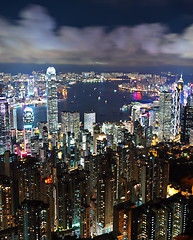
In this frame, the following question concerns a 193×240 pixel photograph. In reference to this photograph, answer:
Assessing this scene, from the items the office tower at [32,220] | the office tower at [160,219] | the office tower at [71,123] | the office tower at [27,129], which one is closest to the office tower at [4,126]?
the office tower at [27,129]

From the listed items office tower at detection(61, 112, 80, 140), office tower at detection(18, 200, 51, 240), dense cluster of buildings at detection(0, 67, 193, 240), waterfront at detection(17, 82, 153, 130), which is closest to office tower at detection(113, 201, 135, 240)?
dense cluster of buildings at detection(0, 67, 193, 240)

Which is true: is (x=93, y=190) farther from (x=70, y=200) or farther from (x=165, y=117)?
(x=165, y=117)

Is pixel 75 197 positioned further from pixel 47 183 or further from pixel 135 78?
pixel 135 78

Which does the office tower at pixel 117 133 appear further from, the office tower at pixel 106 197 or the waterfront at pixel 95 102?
the office tower at pixel 106 197

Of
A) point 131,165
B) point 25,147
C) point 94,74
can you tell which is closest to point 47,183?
point 131,165

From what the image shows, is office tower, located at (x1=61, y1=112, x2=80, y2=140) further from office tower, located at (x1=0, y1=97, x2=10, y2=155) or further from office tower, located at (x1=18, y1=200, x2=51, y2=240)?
office tower, located at (x1=18, y1=200, x2=51, y2=240)

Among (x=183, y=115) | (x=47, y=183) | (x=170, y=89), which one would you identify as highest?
(x=170, y=89)
